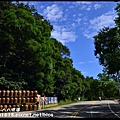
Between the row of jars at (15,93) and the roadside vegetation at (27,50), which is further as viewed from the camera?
the roadside vegetation at (27,50)

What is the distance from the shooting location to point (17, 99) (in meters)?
26.9

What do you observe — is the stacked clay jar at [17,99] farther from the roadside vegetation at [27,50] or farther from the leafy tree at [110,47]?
the leafy tree at [110,47]

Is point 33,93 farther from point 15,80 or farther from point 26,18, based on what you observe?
point 26,18

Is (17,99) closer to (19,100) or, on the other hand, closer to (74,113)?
(19,100)

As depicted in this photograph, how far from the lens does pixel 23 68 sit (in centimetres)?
3462

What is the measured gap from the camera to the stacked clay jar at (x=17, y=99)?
86.8 feet

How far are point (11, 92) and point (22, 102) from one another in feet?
6.30

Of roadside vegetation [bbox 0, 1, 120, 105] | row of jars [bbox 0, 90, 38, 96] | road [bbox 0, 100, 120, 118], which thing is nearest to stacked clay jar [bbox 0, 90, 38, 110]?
row of jars [bbox 0, 90, 38, 96]

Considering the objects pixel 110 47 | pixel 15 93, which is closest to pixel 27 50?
pixel 15 93

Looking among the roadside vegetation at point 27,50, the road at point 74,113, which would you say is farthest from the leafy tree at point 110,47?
the road at point 74,113

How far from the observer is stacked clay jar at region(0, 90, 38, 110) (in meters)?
26.5

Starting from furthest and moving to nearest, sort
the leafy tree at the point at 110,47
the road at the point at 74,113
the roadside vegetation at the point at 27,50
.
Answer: the roadside vegetation at the point at 27,50
the leafy tree at the point at 110,47
the road at the point at 74,113

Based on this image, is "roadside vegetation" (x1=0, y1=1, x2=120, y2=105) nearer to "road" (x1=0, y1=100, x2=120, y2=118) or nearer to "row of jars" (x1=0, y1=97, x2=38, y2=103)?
"row of jars" (x1=0, y1=97, x2=38, y2=103)

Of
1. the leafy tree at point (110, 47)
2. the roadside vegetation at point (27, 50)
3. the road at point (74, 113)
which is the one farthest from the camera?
the roadside vegetation at point (27, 50)
